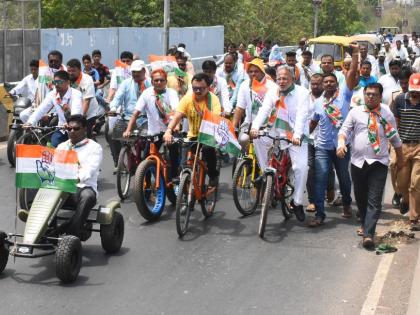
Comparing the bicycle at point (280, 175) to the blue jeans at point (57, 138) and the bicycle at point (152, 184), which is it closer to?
the bicycle at point (152, 184)

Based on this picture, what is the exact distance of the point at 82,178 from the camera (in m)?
7.23

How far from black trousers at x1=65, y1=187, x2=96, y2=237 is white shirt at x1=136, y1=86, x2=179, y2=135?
2.57m

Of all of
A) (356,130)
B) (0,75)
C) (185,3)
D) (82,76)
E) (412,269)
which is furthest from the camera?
(185,3)

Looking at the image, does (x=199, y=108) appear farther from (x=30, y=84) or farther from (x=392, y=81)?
(x=30, y=84)

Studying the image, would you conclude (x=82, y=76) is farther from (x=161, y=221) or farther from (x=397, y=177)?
(x=397, y=177)

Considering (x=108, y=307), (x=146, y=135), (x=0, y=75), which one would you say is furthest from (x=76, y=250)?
(x=0, y=75)

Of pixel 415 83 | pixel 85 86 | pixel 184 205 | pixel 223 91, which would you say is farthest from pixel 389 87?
pixel 184 205

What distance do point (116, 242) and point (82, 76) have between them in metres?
4.19

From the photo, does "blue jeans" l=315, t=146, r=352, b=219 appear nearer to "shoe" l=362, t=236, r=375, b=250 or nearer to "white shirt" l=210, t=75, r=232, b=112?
"shoe" l=362, t=236, r=375, b=250

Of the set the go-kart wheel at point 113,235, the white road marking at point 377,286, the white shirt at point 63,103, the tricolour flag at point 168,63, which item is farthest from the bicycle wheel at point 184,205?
the tricolour flag at point 168,63

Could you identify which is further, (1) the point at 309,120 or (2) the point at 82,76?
(2) the point at 82,76

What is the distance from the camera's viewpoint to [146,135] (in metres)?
9.38

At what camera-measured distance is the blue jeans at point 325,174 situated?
9.04 metres

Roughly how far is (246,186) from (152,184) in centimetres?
111
